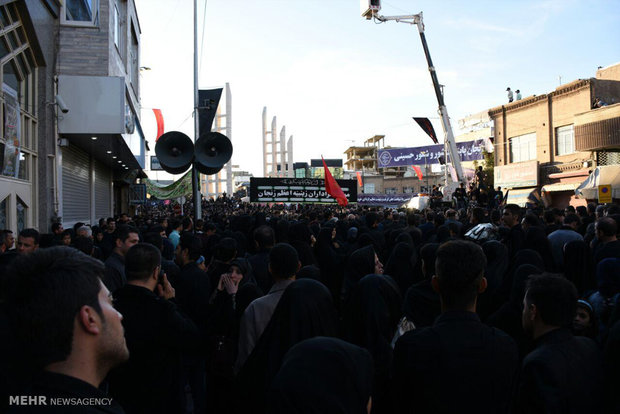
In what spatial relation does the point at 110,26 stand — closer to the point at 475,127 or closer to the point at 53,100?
the point at 53,100

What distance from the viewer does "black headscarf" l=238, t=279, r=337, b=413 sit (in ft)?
9.71

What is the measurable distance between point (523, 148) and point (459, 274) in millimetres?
30400

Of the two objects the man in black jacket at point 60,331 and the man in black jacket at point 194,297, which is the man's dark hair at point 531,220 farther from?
the man in black jacket at point 60,331

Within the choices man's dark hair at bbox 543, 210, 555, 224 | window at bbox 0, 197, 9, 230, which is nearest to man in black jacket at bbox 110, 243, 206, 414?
man's dark hair at bbox 543, 210, 555, 224

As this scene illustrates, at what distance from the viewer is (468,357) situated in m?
2.21

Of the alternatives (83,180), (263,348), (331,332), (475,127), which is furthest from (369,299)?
(475,127)

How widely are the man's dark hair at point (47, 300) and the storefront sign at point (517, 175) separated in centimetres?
2975

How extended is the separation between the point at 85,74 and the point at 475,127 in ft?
135

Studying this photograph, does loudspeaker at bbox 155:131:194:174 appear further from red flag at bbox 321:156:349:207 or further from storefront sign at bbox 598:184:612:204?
storefront sign at bbox 598:184:612:204

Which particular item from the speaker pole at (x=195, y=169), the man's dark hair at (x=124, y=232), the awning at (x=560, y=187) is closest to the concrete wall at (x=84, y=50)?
the speaker pole at (x=195, y=169)

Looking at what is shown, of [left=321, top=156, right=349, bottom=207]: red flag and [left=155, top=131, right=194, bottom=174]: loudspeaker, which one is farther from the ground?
[left=155, top=131, right=194, bottom=174]: loudspeaker

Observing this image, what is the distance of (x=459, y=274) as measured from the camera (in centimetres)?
246

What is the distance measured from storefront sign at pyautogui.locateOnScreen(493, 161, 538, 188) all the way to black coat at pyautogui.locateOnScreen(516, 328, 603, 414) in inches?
1107

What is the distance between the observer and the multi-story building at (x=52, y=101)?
10094 millimetres
